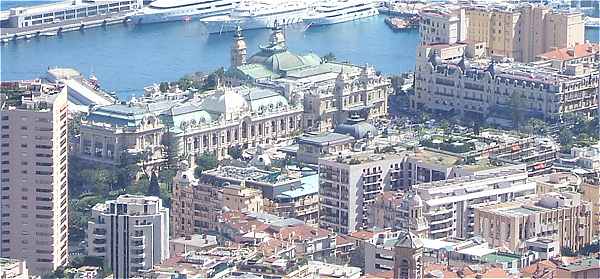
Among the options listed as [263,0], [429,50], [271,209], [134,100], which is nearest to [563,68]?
[429,50]

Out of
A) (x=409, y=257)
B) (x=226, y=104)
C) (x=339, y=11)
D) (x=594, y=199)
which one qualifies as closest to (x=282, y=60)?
(x=226, y=104)

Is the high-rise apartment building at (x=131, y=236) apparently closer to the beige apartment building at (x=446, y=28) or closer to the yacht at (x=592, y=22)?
the beige apartment building at (x=446, y=28)

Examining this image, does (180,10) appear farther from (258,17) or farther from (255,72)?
(255,72)

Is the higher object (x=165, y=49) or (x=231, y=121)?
(x=165, y=49)

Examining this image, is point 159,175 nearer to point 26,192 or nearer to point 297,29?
point 26,192

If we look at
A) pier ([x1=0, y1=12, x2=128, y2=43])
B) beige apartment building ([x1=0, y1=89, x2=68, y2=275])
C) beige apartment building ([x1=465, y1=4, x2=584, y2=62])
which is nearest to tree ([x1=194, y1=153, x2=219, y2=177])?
beige apartment building ([x1=0, y1=89, x2=68, y2=275])

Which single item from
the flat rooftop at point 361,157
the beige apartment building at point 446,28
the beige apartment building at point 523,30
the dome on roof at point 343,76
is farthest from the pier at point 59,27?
the flat rooftop at point 361,157
